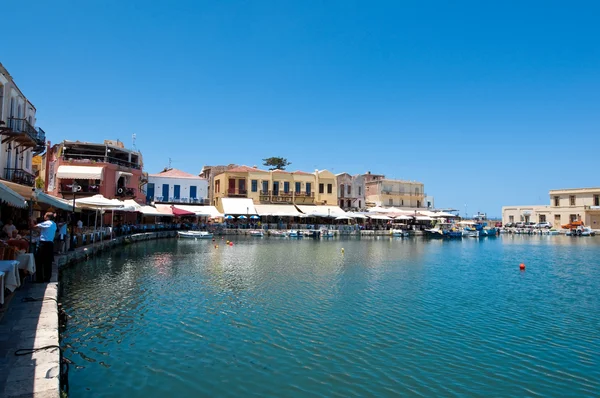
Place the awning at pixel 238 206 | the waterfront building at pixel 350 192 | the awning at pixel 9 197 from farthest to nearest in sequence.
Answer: the waterfront building at pixel 350 192
the awning at pixel 238 206
the awning at pixel 9 197

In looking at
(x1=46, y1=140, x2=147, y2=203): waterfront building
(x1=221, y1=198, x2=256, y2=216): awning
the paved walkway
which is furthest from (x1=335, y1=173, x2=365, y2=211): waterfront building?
the paved walkway

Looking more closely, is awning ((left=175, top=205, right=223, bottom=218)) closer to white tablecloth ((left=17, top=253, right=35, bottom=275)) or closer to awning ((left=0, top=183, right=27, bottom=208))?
white tablecloth ((left=17, top=253, right=35, bottom=275))

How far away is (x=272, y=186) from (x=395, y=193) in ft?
79.9

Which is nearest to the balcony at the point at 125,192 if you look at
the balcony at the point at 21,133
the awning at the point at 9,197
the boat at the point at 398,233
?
the balcony at the point at 21,133

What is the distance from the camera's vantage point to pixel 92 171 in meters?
34.1

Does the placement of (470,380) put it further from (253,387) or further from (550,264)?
(550,264)

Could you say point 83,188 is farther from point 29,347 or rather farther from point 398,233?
point 398,233

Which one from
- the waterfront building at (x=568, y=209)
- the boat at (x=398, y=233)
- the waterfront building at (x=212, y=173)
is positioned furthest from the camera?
the waterfront building at (x=568, y=209)

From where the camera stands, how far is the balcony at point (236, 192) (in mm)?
51500

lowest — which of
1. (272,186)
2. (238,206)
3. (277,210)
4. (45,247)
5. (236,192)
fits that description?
(45,247)

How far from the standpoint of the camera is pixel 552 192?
245 feet

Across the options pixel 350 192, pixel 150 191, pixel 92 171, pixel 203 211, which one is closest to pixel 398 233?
pixel 350 192

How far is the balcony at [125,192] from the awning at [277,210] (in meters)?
15.2

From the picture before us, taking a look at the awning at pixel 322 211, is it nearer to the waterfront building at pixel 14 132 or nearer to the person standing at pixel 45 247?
the waterfront building at pixel 14 132
